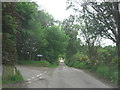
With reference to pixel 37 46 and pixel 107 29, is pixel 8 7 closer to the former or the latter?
pixel 107 29

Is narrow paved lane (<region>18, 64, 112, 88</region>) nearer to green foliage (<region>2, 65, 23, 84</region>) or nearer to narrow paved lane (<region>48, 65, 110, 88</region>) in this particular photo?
narrow paved lane (<region>48, 65, 110, 88</region>)

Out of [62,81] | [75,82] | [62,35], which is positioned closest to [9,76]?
[62,81]

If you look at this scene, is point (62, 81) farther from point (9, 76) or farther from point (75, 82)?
point (9, 76)

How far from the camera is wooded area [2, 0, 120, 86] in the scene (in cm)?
1666

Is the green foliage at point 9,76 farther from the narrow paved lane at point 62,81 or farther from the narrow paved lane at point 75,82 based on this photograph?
the narrow paved lane at point 75,82

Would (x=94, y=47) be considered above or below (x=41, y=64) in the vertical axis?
above

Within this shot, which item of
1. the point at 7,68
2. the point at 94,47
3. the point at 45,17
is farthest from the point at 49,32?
the point at 7,68

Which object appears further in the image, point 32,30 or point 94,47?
point 32,30

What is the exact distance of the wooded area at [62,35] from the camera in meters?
16.7

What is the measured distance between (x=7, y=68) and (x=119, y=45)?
9.77m

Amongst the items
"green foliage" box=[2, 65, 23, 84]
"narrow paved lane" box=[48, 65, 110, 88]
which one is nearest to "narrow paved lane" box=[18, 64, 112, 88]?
"narrow paved lane" box=[48, 65, 110, 88]

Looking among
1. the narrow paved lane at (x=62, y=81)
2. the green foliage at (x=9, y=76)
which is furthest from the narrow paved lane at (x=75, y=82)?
the green foliage at (x=9, y=76)

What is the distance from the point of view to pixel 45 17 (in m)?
55.9

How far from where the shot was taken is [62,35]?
2309 inches
